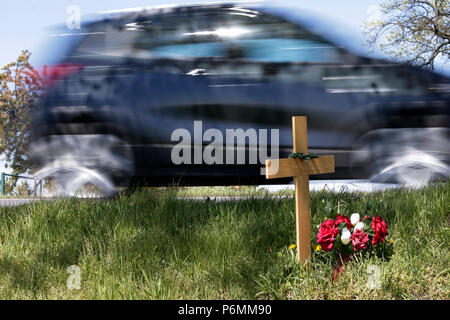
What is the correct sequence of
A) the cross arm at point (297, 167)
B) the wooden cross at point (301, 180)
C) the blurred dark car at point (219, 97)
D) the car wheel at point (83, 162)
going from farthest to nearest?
the car wheel at point (83, 162)
the blurred dark car at point (219, 97)
the wooden cross at point (301, 180)
the cross arm at point (297, 167)

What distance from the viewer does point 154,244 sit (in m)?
2.92

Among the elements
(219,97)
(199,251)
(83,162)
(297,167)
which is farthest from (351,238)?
(83,162)

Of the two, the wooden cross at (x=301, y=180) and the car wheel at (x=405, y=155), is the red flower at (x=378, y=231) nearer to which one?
the wooden cross at (x=301, y=180)

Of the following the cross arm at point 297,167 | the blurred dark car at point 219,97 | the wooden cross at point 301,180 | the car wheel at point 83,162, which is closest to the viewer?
the cross arm at point 297,167

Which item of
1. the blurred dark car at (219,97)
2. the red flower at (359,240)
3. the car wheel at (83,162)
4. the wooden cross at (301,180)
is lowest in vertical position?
the red flower at (359,240)

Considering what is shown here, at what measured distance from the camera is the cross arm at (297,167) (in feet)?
7.59

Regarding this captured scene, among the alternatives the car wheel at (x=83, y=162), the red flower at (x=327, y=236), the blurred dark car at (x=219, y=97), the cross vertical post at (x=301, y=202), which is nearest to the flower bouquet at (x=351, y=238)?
the red flower at (x=327, y=236)

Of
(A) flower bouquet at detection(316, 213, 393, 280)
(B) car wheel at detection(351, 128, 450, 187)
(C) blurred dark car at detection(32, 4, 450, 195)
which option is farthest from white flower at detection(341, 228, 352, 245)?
(B) car wheel at detection(351, 128, 450, 187)

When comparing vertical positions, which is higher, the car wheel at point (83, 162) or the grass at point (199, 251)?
the car wheel at point (83, 162)

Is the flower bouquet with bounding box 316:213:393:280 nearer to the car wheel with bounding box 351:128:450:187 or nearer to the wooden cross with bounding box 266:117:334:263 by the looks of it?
the wooden cross with bounding box 266:117:334:263

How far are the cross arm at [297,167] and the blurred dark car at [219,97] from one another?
1404 mm

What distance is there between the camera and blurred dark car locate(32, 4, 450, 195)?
3.95 metres
